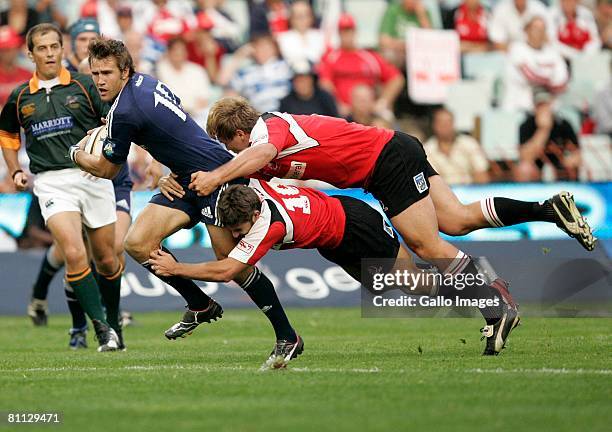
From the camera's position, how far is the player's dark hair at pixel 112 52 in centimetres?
894

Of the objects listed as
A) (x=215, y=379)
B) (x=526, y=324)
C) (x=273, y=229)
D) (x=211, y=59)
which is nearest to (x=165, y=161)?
(x=273, y=229)

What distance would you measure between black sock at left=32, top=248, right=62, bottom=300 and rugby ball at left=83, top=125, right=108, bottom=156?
4196mm

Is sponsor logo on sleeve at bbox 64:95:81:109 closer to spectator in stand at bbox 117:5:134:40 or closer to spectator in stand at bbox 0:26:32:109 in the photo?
spectator in stand at bbox 0:26:32:109

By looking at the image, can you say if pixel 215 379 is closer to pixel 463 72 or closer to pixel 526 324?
pixel 526 324

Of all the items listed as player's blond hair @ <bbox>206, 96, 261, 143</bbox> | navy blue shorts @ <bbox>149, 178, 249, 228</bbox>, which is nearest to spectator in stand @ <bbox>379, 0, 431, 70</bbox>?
navy blue shorts @ <bbox>149, 178, 249, 228</bbox>

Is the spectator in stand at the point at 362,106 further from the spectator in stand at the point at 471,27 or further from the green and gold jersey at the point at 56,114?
the green and gold jersey at the point at 56,114

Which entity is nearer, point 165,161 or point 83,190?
point 165,161

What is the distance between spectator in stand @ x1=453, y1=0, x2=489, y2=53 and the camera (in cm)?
2088

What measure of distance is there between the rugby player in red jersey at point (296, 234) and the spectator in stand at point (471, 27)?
12.1 meters

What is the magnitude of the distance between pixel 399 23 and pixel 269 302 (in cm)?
1297

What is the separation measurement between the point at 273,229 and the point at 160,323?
19.2 feet

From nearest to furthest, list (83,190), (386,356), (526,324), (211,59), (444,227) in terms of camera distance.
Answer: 1. (386,356)
2. (444,227)
3. (83,190)
4. (526,324)
5. (211,59)

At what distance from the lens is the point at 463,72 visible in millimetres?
20766

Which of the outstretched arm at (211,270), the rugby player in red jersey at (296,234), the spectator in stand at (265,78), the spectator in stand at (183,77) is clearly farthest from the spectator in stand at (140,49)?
the outstretched arm at (211,270)
